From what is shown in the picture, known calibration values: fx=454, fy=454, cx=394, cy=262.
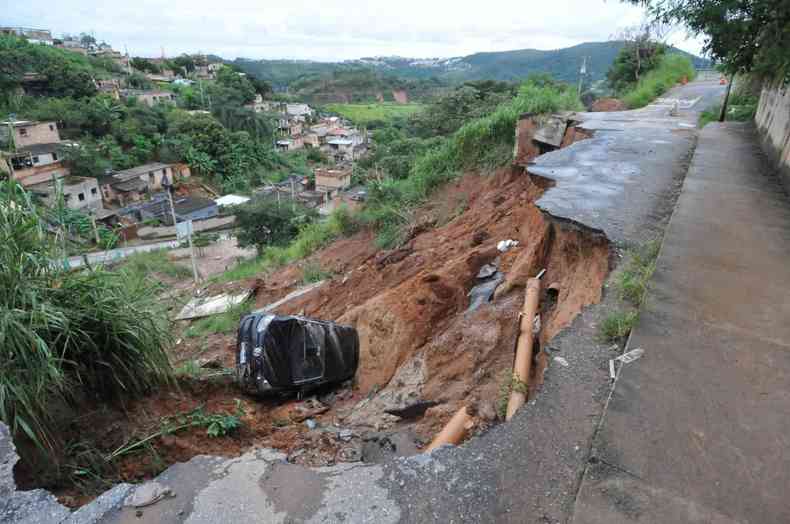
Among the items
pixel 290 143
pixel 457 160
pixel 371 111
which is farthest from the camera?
pixel 371 111

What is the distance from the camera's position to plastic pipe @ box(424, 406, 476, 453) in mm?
2461

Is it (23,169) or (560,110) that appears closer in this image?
(560,110)

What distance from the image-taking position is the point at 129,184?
2928 centimetres

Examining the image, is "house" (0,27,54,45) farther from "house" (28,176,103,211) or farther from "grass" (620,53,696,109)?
"grass" (620,53,696,109)

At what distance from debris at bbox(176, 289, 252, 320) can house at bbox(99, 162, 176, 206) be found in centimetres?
2161

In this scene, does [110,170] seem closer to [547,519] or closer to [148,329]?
[148,329]

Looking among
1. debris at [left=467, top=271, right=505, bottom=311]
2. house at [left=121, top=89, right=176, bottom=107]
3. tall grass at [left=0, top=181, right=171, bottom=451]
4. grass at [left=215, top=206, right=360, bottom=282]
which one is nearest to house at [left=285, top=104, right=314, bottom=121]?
house at [left=121, top=89, right=176, bottom=107]

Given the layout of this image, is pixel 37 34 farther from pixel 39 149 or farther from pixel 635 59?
pixel 635 59

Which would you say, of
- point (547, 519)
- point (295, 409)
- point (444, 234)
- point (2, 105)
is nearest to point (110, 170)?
point (2, 105)

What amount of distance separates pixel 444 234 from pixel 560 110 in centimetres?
434

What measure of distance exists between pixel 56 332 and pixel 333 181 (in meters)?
33.5

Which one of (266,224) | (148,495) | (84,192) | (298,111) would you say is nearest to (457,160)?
(148,495)

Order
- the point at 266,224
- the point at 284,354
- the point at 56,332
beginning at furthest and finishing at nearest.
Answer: the point at 266,224 < the point at 284,354 < the point at 56,332

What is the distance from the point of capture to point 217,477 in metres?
2.20
